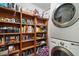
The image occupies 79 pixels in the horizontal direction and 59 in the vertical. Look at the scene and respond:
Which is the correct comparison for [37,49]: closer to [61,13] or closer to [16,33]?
[16,33]

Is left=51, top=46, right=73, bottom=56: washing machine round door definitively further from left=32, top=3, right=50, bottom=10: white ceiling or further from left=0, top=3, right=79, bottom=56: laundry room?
left=32, top=3, right=50, bottom=10: white ceiling

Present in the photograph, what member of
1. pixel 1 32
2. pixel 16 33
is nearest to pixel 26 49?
pixel 16 33

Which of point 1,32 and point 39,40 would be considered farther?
point 39,40

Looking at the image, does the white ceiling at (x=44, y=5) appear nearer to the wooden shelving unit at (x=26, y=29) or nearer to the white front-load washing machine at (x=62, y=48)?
the wooden shelving unit at (x=26, y=29)

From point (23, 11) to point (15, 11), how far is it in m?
0.11

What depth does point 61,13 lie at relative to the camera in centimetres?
147

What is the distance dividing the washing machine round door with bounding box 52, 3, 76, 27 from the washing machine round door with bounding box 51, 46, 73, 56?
331mm

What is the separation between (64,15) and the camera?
4.71 feet

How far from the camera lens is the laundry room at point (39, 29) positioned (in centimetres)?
137

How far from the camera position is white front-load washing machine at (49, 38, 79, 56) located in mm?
1362

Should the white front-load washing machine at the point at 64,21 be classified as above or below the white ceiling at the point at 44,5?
below

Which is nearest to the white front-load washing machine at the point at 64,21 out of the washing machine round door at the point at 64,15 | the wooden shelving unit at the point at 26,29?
the washing machine round door at the point at 64,15

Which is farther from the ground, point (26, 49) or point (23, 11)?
point (23, 11)

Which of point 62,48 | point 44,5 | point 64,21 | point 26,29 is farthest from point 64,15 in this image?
point 26,29
